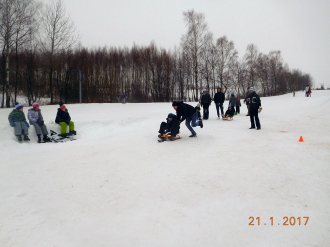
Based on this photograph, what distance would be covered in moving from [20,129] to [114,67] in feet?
107

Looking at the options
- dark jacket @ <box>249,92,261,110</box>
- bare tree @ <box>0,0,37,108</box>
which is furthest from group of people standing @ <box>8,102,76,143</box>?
bare tree @ <box>0,0,37,108</box>

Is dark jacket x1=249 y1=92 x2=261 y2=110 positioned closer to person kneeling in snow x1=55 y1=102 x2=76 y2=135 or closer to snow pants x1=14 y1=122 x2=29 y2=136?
person kneeling in snow x1=55 y1=102 x2=76 y2=135

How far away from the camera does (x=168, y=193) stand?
4.63m

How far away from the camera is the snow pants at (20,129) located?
9000 millimetres

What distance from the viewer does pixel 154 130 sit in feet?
36.8

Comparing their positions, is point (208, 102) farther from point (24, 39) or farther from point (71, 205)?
point (24, 39)

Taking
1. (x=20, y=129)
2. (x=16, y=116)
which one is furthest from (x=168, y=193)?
(x=16, y=116)

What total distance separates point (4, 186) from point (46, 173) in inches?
38.8

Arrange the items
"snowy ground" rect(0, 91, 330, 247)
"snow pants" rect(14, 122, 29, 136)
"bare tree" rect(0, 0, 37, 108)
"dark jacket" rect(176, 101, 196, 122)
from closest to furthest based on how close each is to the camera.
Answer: "snowy ground" rect(0, 91, 330, 247), "dark jacket" rect(176, 101, 196, 122), "snow pants" rect(14, 122, 29, 136), "bare tree" rect(0, 0, 37, 108)

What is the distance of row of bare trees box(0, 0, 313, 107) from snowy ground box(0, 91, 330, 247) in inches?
817

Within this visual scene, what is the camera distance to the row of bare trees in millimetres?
25109

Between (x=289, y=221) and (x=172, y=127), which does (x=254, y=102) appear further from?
(x=289, y=221)

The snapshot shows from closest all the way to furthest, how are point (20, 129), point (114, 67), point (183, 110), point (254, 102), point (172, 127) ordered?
point (183, 110)
point (172, 127)
point (20, 129)
point (254, 102)
point (114, 67)

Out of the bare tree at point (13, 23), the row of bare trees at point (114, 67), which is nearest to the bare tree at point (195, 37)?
the row of bare trees at point (114, 67)
